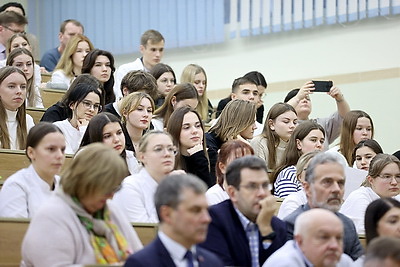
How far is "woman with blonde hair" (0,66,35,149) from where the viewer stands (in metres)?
5.64

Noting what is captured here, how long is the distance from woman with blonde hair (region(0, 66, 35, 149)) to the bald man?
8.08 ft

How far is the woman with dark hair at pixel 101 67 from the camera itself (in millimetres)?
6926

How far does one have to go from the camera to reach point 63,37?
8.39 m

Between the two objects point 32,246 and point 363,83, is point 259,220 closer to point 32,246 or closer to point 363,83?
point 32,246

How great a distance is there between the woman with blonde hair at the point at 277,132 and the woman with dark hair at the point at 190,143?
77cm

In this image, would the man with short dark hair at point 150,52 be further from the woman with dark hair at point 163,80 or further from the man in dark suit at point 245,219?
the man in dark suit at point 245,219

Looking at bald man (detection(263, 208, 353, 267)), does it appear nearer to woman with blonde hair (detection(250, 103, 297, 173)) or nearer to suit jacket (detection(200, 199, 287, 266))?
suit jacket (detection(200, 199, 287, 266))

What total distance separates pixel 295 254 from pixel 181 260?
0.54 meters

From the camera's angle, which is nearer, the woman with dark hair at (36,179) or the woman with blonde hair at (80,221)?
the woman with blonde hair at (80,221)

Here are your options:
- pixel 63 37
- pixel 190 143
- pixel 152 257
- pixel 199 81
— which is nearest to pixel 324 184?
pixel 152 257

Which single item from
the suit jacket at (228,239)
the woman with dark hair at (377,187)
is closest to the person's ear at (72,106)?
the woman with dark hair at (377,187)

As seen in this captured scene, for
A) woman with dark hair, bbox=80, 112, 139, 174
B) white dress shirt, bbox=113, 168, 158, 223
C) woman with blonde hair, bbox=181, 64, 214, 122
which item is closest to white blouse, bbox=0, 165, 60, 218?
white dress shirt, bbox=113, 168, 158, 223

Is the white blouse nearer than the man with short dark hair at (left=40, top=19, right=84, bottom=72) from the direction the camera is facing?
Yes

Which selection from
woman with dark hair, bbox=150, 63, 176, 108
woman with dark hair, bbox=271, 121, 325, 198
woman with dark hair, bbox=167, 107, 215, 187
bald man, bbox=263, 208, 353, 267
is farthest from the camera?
woman with dark hair, bbox=150, 63, 176, 108
